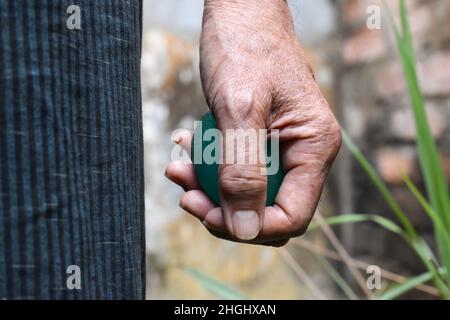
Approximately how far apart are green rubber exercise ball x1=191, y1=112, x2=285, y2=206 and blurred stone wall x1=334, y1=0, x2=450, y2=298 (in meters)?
0.99

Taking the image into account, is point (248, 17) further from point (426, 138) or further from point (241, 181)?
point (426, 138)

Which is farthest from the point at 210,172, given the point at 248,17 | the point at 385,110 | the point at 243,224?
the point at 385,110

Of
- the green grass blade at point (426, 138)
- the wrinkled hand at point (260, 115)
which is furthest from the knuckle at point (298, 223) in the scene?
the green grass blade at point (426, 138)

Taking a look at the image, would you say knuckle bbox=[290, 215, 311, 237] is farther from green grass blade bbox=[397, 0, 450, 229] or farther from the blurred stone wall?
the blurred stone wall

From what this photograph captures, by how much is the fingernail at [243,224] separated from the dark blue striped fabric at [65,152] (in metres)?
0.11

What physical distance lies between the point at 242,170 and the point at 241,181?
0.04ft

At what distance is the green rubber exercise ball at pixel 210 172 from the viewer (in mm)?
813

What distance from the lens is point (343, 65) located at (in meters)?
2.19

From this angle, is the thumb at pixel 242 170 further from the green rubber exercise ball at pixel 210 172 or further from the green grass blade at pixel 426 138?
the green grass blade at pixel 426 138

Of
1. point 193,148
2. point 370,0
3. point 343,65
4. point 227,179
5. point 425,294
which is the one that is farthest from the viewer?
point 343,65

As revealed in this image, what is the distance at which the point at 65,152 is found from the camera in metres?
0.63
